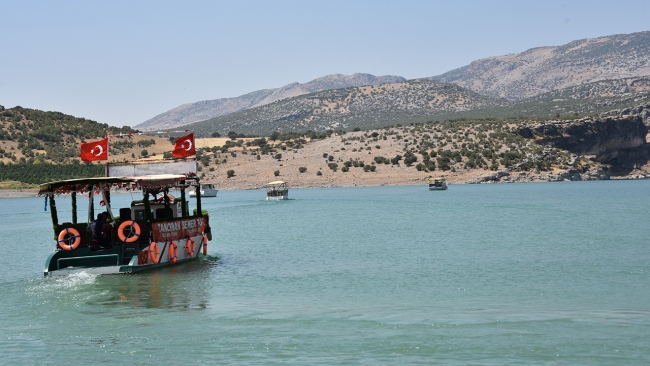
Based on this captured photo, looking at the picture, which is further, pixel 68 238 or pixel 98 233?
pixel 98 233

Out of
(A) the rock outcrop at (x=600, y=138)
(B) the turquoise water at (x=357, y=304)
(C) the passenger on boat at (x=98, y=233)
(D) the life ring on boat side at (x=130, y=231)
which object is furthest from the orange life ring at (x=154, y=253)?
(A) the rock outcrop at (x=600, y=138)

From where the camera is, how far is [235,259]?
3119cm

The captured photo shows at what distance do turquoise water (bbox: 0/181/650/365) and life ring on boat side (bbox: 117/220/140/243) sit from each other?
1.35 m

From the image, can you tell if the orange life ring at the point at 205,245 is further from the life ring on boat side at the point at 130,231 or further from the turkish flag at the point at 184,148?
the life ring on boat side at the point at 130,231

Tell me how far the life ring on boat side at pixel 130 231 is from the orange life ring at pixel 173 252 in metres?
2.12

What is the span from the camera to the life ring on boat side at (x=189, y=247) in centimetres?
2894

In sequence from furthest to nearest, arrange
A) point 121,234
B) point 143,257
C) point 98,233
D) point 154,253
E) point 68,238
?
1. point 154,253
2. point 143,257
3. point 98,233
4. point 121,234
5. point 68,238

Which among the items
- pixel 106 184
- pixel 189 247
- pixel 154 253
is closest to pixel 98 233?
pixel 106 184

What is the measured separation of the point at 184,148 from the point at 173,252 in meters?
4.15

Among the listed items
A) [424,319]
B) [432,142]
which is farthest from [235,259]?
[432,142]

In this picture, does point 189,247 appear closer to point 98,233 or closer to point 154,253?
point 154,253

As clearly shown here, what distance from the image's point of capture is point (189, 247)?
29.2 meters

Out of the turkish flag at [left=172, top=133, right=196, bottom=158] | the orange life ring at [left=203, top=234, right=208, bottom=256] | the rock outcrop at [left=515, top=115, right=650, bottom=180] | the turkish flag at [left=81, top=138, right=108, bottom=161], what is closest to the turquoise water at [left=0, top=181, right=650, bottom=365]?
the orange life ring at [left=203, top=234, right=208, bottom=256]

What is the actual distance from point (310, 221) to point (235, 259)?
69.3 ft
